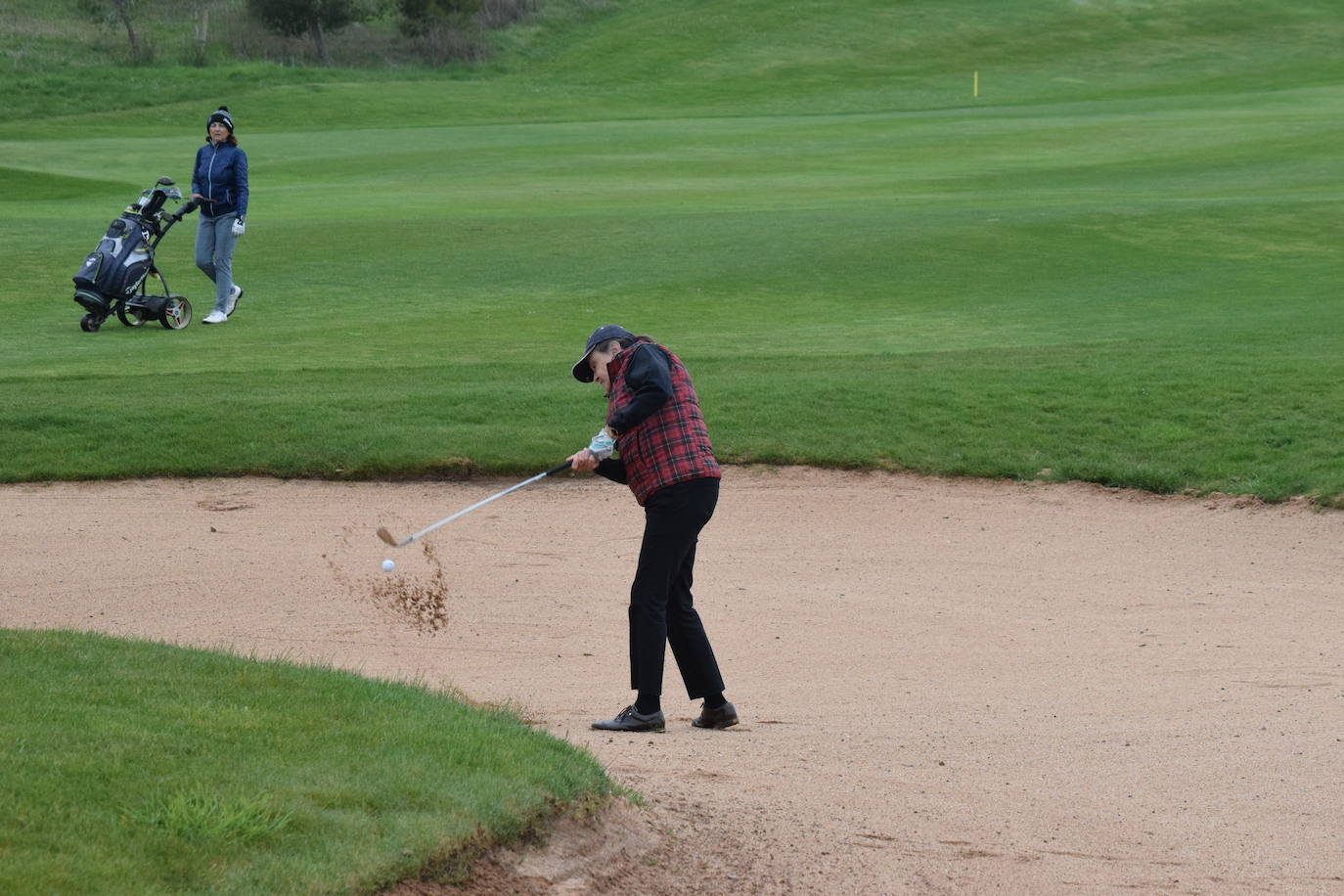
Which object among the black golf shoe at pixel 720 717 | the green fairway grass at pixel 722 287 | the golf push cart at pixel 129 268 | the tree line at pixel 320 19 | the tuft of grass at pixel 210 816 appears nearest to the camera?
the tuft of grass at pixel 210 816

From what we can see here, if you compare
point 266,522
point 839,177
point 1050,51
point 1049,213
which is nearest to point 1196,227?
point 1049,213

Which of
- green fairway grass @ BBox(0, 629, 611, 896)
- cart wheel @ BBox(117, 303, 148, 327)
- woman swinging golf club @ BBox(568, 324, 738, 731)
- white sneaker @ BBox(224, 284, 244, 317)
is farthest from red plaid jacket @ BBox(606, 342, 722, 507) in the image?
white sneaker @ BBox(224, 284, 244, 317)

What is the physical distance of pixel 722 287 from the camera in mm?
21938

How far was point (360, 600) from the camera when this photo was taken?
35.0 ft

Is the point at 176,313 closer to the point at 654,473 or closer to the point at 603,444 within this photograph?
the point at 603,444

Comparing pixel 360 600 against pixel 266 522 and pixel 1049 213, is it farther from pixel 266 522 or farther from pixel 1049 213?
pixel 1049 213

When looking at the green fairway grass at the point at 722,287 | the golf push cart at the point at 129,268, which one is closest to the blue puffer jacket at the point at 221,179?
the golf push cart at the point at 129,268

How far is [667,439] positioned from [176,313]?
1331 centimetres

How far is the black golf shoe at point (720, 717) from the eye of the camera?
26.8ft

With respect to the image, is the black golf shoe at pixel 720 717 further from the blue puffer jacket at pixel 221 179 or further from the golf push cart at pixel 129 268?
the blue puffer jacket at pixel 221 179

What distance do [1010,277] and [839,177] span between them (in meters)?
13.7

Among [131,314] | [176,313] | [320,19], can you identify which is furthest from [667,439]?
[320,19]

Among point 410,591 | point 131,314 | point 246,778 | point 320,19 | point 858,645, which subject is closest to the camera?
point 246,778

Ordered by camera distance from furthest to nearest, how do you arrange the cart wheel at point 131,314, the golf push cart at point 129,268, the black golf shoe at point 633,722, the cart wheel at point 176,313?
the cart wheel at point 176,313, the cart wheel at point 131,314, the golf push cart at point 129,268, the black golf shoe at point 633,722
